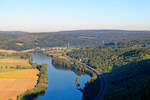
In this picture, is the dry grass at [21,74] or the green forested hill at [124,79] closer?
the green forested hill at [124,79]

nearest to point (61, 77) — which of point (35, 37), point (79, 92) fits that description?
point (79, 92)

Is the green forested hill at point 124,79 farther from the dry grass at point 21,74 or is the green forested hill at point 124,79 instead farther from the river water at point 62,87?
the dry grass at point 21,74

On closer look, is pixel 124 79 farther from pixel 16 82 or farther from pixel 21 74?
pixel 21 74

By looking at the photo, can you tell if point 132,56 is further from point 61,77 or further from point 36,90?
point 36,90

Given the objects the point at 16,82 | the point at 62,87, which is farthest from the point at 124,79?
the point at 16,82

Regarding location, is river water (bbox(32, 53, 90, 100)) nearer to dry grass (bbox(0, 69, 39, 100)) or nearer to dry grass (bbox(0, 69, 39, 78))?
dry grass (bbox(0, 69, 39, 100))

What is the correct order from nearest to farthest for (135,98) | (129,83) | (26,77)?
1. (135,98)
2. (129,83)
3. (26,77)

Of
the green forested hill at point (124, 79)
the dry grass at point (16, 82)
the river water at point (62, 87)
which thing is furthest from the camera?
the dry grass at point (16, 82)

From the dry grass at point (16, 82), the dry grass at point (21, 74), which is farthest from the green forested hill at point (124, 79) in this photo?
the dry grass at point (21, 74)
